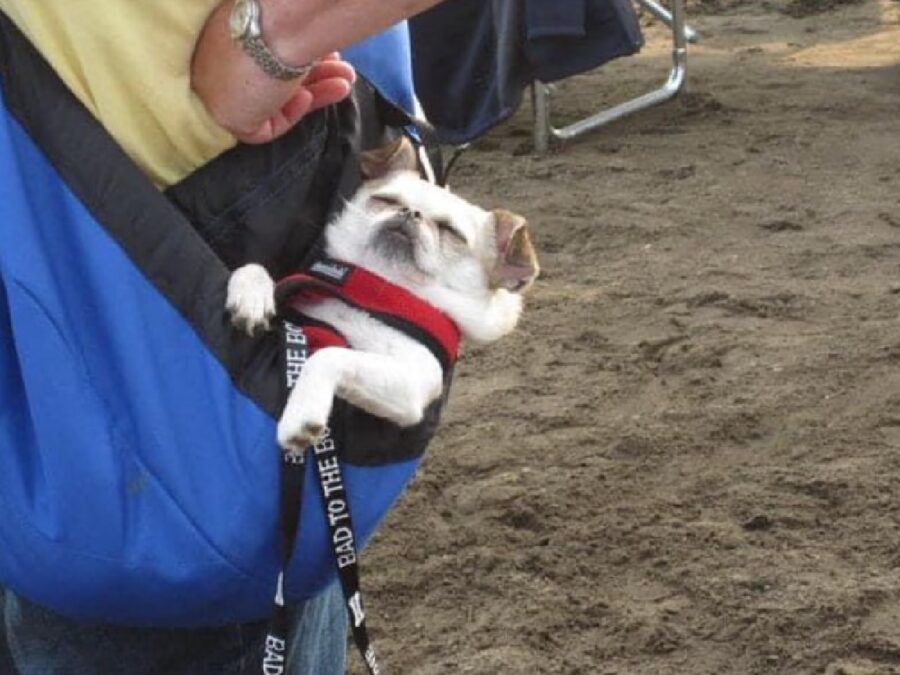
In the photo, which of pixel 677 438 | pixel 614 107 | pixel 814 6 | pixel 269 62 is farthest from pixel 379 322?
pixel 814 6

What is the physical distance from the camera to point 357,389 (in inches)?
69.7

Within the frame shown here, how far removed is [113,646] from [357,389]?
375mm

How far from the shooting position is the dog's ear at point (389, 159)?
190cm

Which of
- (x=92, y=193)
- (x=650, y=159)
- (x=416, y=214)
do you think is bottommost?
(x=650, y=159)

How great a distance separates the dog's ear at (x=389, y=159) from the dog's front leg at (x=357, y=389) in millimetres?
211

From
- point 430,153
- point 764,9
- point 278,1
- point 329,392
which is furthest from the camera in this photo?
point 764,9

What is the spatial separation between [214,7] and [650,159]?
5011 mm

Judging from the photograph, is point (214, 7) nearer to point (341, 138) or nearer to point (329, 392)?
point (341, 138)

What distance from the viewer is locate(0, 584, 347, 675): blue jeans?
1.81m

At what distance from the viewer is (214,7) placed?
5.30 ft

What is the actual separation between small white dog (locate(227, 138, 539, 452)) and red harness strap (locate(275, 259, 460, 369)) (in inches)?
0.5

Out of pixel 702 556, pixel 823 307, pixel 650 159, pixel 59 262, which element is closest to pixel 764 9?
pixel 650 159

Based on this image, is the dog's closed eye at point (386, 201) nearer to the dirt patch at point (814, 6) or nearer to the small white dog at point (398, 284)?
the small white dog at point (398, 284)

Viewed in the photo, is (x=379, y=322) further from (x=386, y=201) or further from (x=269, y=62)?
(x=269, y=62)
